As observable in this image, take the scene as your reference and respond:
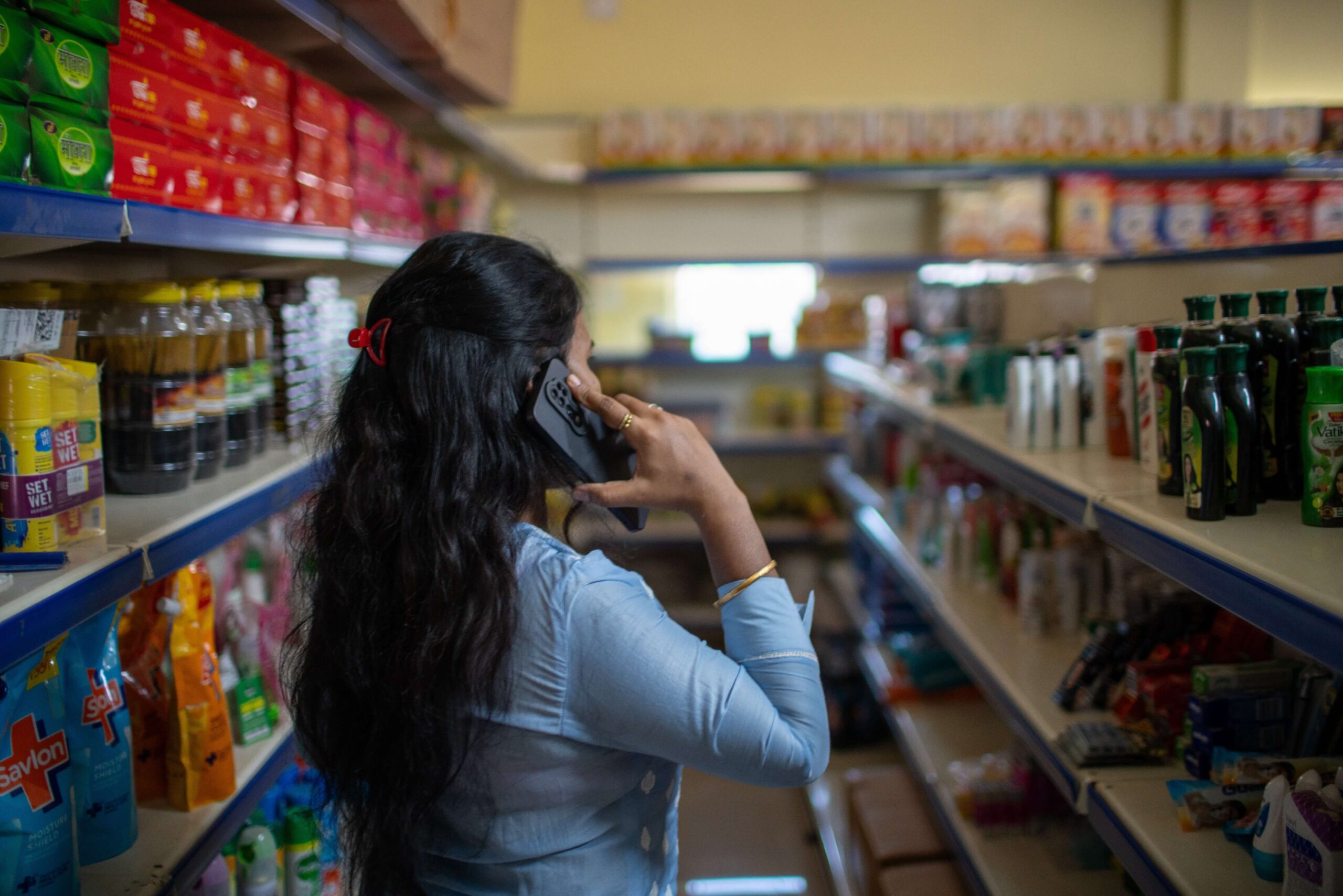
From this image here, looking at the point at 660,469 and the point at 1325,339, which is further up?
the point at 1325,339

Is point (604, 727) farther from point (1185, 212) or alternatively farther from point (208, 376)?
point (1185, 212)

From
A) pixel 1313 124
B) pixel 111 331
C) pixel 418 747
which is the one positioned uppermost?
pixel 1313 124

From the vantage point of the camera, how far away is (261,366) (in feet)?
6.89

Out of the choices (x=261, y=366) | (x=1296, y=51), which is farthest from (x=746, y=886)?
(x=1296, y=51)

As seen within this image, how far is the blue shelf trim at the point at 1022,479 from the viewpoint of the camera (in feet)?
5.40

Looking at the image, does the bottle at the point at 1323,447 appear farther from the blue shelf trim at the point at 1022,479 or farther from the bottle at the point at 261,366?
the bottle at the point at 261,366

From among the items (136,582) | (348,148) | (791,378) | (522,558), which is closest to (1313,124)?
(791,378)

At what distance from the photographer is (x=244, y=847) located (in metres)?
1.84

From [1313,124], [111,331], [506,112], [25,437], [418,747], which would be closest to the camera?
[418,747]

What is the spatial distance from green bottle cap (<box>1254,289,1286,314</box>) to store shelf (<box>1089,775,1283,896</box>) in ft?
2.45

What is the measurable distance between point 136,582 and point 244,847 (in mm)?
761

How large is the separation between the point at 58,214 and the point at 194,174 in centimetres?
66

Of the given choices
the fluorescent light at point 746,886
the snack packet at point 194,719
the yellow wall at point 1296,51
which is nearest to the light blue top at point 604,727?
the snack packet at point 194,719

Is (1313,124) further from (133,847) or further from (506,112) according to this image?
(133,847)
